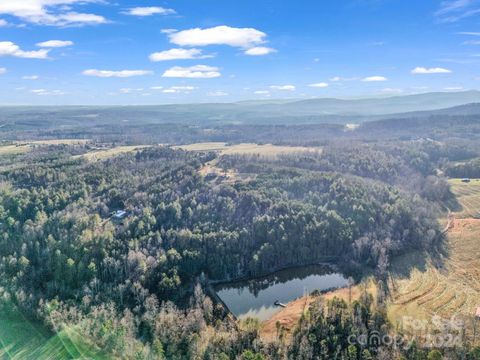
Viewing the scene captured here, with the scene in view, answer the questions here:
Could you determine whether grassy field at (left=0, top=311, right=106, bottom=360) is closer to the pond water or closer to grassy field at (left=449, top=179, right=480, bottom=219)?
the pond water

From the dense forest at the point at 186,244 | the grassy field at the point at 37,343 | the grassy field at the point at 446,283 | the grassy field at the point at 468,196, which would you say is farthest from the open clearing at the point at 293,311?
the grassy field at the point at 468,196

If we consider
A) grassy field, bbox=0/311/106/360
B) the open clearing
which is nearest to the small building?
grassy field, bbox=0/311/106/360

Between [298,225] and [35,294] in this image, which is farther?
[298,225]

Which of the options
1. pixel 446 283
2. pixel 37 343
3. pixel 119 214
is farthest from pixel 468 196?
pixel 37 343

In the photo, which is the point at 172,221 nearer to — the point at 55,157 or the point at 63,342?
the point at 63,342

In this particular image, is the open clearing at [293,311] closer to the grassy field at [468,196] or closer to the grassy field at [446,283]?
the grassy field at [446,283]

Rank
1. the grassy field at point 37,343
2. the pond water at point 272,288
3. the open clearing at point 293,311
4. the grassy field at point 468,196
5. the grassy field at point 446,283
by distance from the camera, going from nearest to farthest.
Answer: the grassy field at point 37,343 < the open clearing at point 293,311 < the grassy field at point 446,283 < the pond water at point 272,288 < the grassy field at point 468,196

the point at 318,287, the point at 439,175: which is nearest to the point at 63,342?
the point at 318,287
